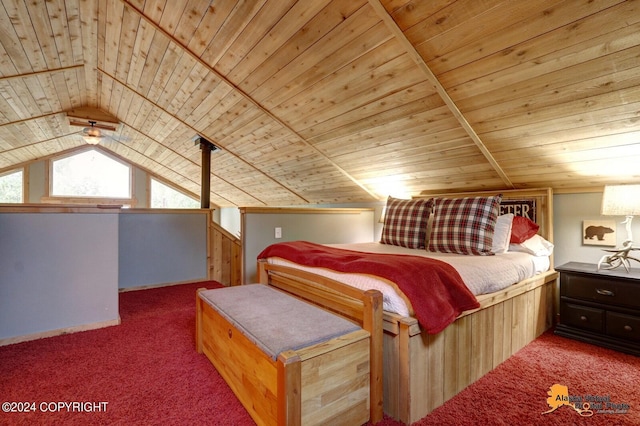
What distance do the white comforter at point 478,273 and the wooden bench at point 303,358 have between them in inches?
4.3

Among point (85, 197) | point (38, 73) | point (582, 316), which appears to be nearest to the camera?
point (582, 316)

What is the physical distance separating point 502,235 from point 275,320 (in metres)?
1.85

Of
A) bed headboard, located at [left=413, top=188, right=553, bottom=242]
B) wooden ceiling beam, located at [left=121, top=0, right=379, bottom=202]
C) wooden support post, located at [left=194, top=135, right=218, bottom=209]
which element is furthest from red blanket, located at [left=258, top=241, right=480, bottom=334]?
wooden support post, located at [left=194, top=135, right=218, bottom=209]

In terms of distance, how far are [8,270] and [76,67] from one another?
2562mm

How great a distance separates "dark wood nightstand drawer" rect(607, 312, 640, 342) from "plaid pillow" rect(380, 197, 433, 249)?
4.26 ft

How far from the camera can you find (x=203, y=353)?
2023 mm

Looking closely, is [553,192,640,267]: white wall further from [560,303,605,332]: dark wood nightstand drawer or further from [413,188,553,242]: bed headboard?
[560,303,605,332]: dark wood nightstand drawer

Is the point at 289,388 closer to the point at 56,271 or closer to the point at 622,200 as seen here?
the point at 56,271

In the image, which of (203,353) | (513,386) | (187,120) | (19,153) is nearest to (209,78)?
(187,120)

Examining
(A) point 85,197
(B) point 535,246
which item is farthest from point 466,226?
(A) point 85,197

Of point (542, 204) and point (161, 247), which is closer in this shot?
point (542, 204)

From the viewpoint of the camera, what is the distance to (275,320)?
1465mm

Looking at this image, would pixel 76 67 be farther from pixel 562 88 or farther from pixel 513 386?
pixel 513 386

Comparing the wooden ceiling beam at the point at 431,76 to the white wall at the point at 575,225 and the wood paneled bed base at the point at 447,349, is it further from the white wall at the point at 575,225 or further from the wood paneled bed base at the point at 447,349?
the wood paneled bed base at the point at 447,349
